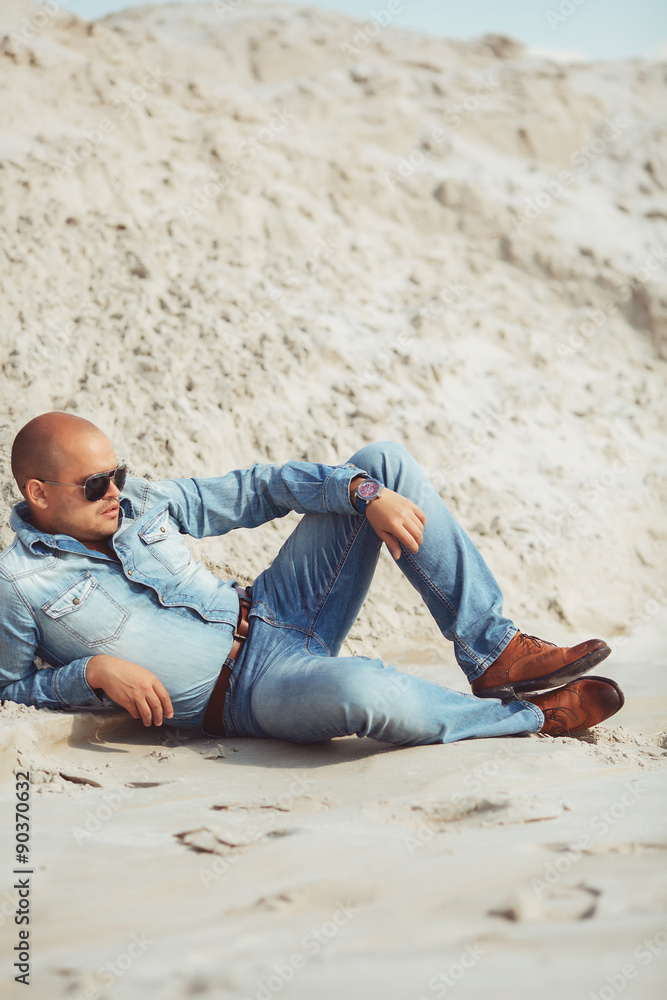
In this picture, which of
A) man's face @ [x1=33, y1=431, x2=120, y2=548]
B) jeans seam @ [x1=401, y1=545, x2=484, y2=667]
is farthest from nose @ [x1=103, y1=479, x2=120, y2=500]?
jeans seam @ [x1=401, y1=545, x2=484, y2=667]

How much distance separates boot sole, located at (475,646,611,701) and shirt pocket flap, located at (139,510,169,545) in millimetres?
1131

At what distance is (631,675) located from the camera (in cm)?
352

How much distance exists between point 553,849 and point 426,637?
2.43m

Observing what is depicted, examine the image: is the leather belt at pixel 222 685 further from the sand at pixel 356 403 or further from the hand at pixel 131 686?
the hand at pixel 131 686

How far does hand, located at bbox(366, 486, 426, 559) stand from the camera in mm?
2400

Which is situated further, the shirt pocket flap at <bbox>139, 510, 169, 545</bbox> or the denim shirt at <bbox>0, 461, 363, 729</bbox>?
the shirt pocket flap at <bbox>139, 510, 169, 545</bbox>

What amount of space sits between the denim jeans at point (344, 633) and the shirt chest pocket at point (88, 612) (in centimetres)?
41

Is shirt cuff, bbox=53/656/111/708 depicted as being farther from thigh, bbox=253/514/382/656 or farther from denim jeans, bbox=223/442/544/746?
thigh, bbox=253/514/382/656

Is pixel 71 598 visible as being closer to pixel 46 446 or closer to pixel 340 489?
pixel 46 446

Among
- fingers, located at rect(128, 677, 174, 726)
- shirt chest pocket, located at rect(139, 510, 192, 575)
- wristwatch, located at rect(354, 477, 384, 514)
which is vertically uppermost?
wristwatch, located at rect(354, 477, 384, 514)

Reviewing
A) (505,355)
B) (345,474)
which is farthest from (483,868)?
(505,355)

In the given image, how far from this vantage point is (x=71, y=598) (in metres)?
2.36

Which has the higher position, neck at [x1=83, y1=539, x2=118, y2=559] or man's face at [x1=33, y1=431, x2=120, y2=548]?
man's face at [x1=33, y1=431, x2=120, y2=548]

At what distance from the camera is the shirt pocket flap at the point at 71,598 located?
7.67 ft
